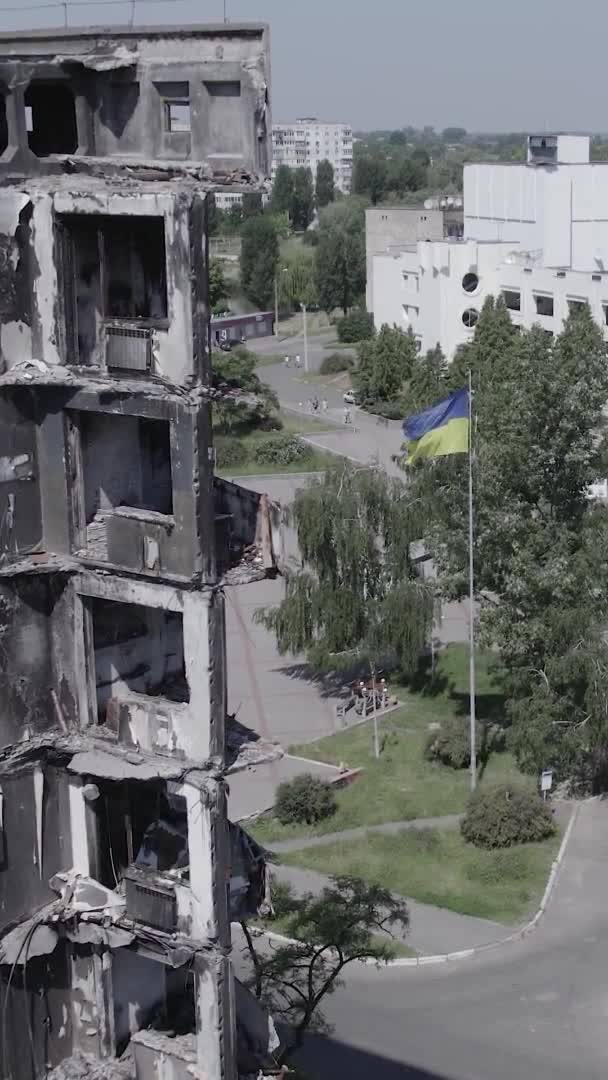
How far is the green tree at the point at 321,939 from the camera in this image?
2117 cm

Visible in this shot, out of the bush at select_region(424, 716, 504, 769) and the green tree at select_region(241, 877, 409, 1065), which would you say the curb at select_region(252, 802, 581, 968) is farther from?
the bush at select_region(424, 716, 504, 769)

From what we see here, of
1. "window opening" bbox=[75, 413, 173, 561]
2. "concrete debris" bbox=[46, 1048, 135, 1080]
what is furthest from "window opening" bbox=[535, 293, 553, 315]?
Result: "concrete debris" bbox=[46, 1048, 135, 1080]

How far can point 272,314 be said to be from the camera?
97312 mm

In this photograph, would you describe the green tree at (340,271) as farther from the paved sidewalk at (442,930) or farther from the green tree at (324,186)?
the paved sidewalk at (442,930)

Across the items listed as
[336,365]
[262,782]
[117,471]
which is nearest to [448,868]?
[262,782]

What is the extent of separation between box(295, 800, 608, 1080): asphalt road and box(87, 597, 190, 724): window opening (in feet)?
27.0

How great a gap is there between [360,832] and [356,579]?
275 inches

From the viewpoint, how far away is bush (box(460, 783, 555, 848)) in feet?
92.6

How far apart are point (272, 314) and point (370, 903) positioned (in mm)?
75426

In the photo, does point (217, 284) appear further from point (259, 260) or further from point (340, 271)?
point (259, 260)

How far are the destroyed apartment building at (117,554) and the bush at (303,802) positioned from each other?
12601 millimetres

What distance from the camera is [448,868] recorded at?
90.5 feet

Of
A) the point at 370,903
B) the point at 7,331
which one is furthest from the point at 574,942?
the point at 7,331

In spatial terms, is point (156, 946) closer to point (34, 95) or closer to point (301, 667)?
point (34, 95)
